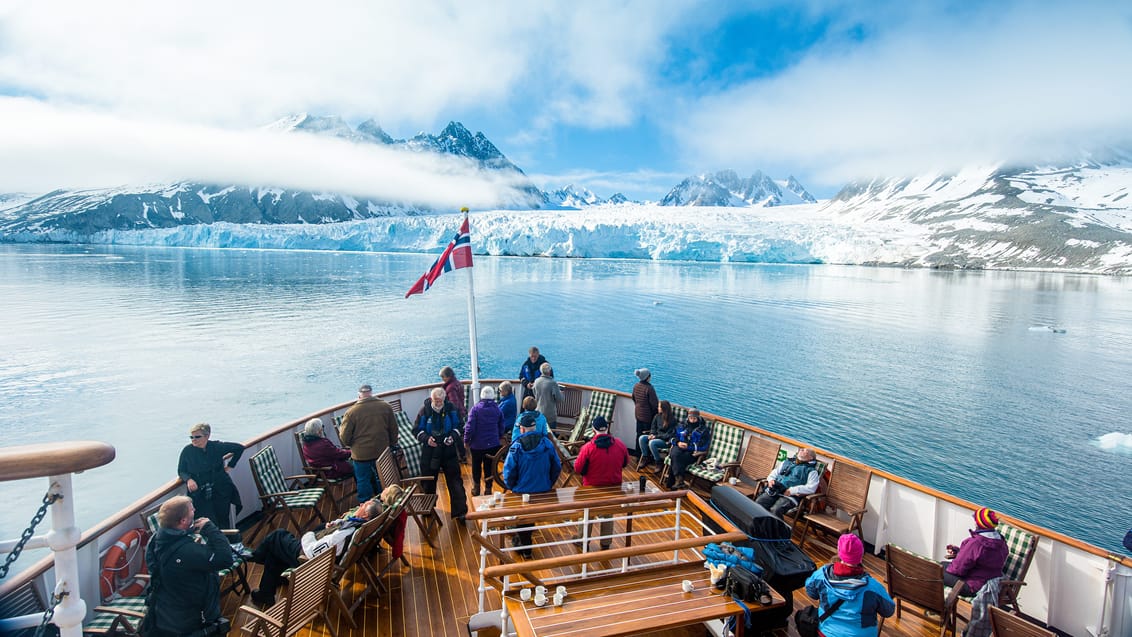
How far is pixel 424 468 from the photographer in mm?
6301

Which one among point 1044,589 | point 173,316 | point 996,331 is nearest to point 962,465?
point 1044,589

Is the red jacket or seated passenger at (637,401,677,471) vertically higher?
the red jacket

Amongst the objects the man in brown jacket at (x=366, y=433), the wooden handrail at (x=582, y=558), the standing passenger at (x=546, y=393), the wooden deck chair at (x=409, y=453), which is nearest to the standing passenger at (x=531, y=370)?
the standing passenger at (x=546, y=393)

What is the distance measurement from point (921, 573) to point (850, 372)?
73.5 ft

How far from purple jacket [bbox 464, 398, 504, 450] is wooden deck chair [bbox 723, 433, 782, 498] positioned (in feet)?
9.60

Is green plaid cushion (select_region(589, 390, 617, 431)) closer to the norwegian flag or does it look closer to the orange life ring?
the norwegian flag

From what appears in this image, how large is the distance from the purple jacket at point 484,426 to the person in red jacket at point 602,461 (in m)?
1.44

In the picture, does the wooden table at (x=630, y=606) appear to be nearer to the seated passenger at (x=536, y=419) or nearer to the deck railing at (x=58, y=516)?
the seated passenger at (x=536, y=419)

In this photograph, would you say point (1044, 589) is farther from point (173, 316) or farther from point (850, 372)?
point (173, 316)

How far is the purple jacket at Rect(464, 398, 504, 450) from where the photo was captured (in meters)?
6.27

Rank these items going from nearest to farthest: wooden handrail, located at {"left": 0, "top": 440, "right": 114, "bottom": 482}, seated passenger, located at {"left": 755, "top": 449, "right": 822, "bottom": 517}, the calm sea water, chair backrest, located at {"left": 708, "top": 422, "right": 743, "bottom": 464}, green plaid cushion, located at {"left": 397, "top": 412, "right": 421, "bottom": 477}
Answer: wooden handrail, located at {"left": 0, "top": 440, "right": 114, "bottom": 482} → seated passenger, located at {"left": 755, "top": 449, "right": 822, "bottom": 517} → green plaid cushion, located at {"left": 397, "top": 412, "right": 421, "bottom": 477} → chair backrest, located at {"left": 708, "top": 422, "right": 743, "bottom": 464} → the calm sea water

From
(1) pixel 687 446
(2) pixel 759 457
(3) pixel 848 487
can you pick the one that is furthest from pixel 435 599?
(3) pixel 848 487

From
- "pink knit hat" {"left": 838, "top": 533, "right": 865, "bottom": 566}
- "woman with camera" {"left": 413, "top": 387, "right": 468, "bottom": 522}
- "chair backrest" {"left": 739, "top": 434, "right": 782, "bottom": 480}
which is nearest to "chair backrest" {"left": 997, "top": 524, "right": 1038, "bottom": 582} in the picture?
"pink knit hat" {"left": 838, "top": 533, "right": 865, "bottom": 566}

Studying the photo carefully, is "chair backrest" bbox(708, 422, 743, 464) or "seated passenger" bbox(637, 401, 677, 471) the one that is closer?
"chair backrest" bbox(708, 422, 743, 464)
